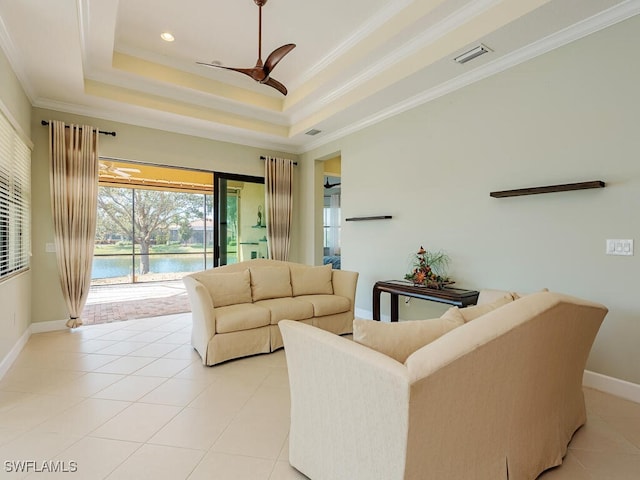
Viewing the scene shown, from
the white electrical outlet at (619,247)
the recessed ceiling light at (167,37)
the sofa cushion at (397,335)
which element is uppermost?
the recessed ceiling light at (167,37)

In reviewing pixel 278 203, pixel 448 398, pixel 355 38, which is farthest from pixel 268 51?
pixel 448 398

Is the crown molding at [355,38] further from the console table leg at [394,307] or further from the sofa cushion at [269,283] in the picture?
the console table leg at [394,307]

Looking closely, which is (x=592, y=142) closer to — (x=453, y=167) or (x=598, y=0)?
(x=598, y=0)

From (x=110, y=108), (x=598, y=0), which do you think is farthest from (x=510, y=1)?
(x=110, y=108)

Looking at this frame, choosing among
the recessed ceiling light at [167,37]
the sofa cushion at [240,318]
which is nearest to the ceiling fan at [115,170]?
the recessed ceiling light at [167,37]

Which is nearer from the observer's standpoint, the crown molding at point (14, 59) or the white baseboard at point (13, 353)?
the crown molding at point (14, 59)

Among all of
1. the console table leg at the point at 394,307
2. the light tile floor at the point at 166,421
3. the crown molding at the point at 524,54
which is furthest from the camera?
the console table leg at the point at 394,307

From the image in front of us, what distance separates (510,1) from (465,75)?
85cm

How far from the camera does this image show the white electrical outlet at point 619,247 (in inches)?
95.3

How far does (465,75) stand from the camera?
3381mm

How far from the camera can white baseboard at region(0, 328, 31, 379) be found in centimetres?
283

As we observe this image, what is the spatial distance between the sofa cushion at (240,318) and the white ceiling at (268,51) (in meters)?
2.73

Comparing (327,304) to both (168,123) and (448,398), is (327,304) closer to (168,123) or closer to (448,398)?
(448,398)

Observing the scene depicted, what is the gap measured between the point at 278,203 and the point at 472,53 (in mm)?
3827
